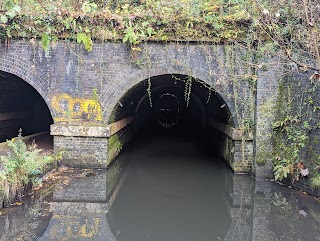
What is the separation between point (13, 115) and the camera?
1245 centimetres

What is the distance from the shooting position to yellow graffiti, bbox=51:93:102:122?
9.00 meters

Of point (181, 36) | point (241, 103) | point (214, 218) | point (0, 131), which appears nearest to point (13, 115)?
point (0, 131)

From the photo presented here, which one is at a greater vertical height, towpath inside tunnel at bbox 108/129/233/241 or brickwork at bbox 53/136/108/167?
brickwork at bbox 53/136/108/167

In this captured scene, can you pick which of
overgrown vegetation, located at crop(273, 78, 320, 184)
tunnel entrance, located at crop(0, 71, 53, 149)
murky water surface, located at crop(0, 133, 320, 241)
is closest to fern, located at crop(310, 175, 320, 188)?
overgrown vegetation, located at crop(273, 78, 320, 184)

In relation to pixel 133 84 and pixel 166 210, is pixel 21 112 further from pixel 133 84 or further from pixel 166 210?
pixel 166 210

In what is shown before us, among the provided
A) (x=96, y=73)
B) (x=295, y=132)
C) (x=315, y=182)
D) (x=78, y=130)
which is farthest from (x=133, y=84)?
(x=315, y=182)

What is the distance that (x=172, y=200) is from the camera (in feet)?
22.9

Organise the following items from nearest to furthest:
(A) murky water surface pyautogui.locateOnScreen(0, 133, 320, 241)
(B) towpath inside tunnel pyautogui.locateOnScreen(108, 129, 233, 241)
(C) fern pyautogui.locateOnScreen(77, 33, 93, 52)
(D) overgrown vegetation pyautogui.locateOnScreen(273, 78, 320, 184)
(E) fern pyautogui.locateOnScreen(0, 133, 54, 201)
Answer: (A) murky water surface pyautogui.locateOnScreen(0, 133, 320, 241), (B) towpath inside tunnel pyautogui.locateOnScreen(108, 129, 233, 241), (E) fern pyautogui.locateOnScreen(0, 133, 54, 201), (D) overgrown vegetation pyautogui.locateOnScreen(273, 78, 320, 184), (C) fern pyautogui.locateOnScreen(77, 33, 93, 52)

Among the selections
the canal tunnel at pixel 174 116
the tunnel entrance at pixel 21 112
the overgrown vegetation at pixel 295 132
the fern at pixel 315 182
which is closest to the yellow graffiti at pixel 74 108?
the canal tunnel at pixel 174 116

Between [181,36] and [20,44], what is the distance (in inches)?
160

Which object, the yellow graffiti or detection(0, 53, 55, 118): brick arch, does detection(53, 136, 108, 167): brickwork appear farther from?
detection(0, 53, 55, 118): brick arch

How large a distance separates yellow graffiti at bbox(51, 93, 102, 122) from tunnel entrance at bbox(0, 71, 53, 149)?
6.99 ft

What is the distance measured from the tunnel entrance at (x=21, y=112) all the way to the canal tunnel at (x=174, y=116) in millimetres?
3133

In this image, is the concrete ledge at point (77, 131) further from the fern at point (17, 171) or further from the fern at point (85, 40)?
the fern at point (85, 40)
